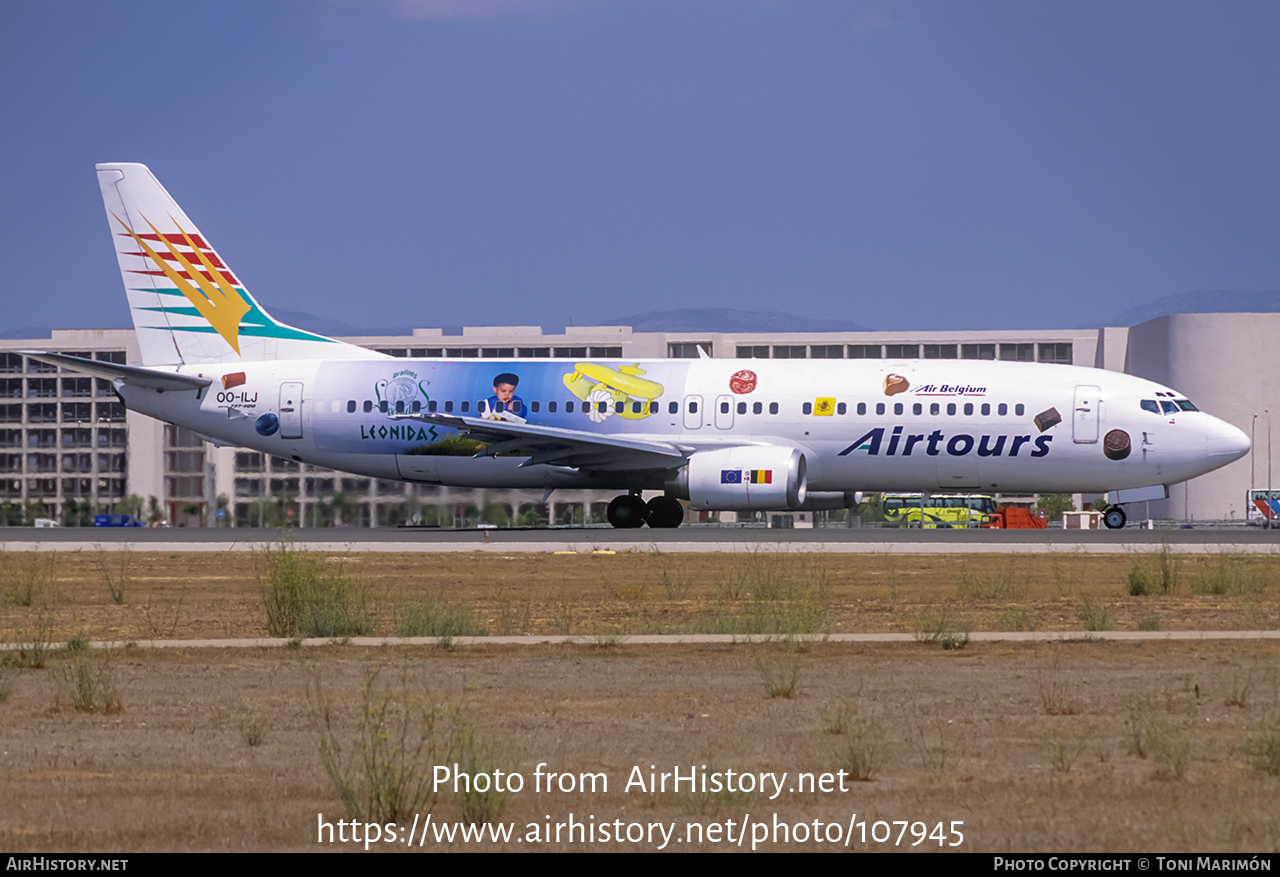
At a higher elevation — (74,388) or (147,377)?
(74,388)

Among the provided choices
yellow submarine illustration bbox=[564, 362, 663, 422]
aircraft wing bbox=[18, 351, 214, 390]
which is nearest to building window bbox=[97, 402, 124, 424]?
aircraft wing bbox=[18, 351, 214, 390]

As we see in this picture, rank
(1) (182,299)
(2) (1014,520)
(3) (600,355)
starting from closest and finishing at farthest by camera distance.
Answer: (1) (182,299)
(2) (1014,520)
(3) (600,355)

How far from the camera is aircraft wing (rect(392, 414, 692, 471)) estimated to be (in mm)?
34469

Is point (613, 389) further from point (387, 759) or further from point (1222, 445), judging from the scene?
point (387, 759)

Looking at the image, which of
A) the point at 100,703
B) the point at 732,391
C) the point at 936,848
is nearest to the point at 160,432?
the point at 732,391

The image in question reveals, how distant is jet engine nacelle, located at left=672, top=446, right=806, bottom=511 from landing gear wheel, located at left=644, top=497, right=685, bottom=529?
3361 millimetres

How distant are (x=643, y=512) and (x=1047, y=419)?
10.4 metres

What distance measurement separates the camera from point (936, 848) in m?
7.03

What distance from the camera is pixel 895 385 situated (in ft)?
116

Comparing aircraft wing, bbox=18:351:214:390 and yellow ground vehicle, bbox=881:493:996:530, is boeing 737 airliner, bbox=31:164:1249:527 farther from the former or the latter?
yellow ground vehicle, bbox=881:493:996:530

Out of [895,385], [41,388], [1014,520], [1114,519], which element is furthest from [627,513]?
[41,388]

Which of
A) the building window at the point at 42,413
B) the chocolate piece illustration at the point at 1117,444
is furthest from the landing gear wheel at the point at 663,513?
the building window at the point at 42,413

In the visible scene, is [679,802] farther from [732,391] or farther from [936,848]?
[732,391]

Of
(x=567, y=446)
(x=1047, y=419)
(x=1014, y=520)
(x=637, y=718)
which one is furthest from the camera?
(x=1014, y=520)
